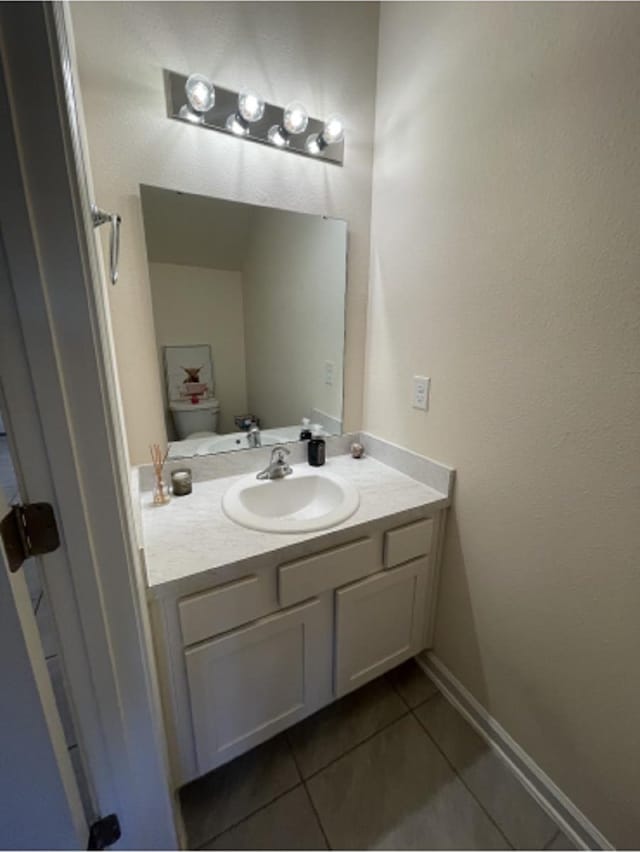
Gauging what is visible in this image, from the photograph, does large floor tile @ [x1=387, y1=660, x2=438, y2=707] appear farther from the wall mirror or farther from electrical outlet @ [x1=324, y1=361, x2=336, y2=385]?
electrical outlet @ [x1=324, y1=361, x2=336, y2=385]

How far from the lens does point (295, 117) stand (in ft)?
3.76

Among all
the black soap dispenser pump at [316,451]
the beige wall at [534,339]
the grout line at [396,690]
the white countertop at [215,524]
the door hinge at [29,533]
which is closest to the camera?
the door hinge at [29,533]

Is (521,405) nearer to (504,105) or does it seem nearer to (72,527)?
(504,105)

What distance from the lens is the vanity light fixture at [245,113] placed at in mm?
1070

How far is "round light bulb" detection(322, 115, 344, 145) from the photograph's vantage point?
3.94ft

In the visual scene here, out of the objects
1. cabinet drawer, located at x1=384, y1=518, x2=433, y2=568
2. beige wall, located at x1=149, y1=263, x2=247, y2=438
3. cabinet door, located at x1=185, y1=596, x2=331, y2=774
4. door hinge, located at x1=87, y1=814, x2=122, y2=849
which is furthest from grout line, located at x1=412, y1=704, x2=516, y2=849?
beige wall, located at x1=149, y1=263, x2=247, y2=438

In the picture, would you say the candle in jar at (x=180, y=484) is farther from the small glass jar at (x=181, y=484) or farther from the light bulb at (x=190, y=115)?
the light bulb at (x=190, y=115)

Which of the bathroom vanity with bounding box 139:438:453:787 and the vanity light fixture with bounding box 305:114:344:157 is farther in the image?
the vanity light fixture with bounding box 305:114:344:157

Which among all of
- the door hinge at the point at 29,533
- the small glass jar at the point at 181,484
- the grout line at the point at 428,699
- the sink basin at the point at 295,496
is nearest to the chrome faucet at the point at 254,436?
the sink basin at the point at 295,496

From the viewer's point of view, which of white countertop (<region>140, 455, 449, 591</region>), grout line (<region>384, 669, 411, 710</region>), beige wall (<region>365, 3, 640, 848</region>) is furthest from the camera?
grout line (<region>384, 669, 411, 710</region>)

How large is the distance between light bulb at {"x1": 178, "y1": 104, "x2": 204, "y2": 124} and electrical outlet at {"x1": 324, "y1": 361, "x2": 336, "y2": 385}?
87 cm

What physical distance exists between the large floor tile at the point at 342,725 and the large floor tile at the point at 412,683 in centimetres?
4

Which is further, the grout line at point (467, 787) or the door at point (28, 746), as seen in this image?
the grout line at point (467, 787)

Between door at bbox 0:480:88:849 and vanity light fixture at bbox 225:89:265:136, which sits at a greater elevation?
vanity light fixture at bbox 225:89:265:136
